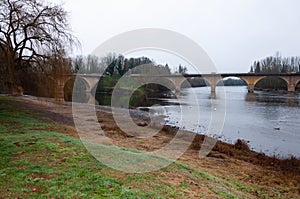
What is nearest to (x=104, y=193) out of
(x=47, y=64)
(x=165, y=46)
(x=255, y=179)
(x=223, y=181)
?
(x=223, y=181)

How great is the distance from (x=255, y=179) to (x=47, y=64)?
13.3 meters

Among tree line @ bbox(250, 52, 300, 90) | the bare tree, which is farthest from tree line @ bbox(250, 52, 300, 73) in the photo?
the bare tree

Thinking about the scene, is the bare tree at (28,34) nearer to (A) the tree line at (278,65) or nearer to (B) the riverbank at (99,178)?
(B) the riverbank at (99,178)

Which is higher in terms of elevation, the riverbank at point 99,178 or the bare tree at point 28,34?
the bare tree at point 28,34

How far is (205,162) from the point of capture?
9.09m

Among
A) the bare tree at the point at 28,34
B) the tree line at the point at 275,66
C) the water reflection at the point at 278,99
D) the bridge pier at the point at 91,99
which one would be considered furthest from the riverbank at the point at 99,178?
the tree line at the point at 275,66

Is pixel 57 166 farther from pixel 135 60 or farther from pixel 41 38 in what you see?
pixel 135 60

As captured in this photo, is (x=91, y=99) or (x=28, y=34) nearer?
(x=28, y=34)

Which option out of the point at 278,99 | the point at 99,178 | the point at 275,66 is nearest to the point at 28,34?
the point at 99,178

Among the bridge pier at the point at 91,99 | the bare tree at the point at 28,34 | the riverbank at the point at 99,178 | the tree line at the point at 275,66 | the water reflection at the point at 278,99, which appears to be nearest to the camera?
the riverbank at the point at 99,178

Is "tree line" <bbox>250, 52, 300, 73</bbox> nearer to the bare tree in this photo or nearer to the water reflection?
the water reflection

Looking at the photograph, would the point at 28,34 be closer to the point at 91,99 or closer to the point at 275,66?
the point at 91,99

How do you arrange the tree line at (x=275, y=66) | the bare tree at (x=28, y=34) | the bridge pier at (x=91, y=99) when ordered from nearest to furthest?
the bare tree at (x=28, y=34) → the bridge pier at (x=91, y=99) → the tree line at (x=275, y=66)

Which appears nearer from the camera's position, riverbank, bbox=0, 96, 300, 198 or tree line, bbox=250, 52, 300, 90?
riverbank, bbox=0, 96, 300, 198
